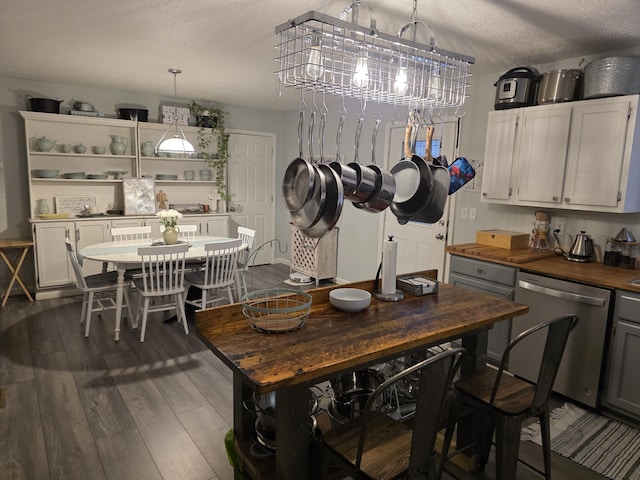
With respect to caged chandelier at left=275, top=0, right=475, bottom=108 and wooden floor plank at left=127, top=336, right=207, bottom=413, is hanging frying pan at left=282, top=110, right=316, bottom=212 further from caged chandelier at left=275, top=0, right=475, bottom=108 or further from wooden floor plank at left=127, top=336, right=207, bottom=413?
wooden floor plank at left=127, top=336, right=207, bottom=413

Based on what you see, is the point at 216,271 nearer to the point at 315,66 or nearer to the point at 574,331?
the point at 315,66

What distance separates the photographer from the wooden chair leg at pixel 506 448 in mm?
1746

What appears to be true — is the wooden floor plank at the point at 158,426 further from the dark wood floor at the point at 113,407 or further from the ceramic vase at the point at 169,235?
the ceramic vase at the point at 169,235

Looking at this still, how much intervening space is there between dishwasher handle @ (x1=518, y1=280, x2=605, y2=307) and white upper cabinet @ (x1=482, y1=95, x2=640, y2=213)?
2.16 ft

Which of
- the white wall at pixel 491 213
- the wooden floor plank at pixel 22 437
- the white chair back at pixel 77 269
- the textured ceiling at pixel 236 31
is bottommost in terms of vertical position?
the wooden floor plank at pixel 22 437

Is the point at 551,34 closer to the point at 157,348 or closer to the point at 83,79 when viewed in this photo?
the point at 157,348

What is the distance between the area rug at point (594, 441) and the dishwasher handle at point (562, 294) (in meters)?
0.73

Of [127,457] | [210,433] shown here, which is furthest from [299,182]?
[127,457]

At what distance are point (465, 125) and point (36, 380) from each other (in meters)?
4.06

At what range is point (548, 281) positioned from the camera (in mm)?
2816

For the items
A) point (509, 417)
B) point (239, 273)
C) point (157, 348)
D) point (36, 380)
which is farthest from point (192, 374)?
point (509, 417)

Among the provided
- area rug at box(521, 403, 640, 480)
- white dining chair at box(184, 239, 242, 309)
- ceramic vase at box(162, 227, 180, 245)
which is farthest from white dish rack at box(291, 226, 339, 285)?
area rug at box(521, 403, 640, 480)

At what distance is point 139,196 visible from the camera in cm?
535

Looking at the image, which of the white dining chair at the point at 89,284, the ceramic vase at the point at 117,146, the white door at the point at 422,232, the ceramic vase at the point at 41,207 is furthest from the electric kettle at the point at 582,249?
the ceramic vase at the point at 41,207
